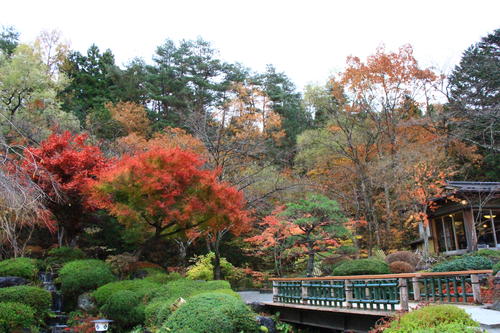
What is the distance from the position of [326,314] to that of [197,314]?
4.45 m

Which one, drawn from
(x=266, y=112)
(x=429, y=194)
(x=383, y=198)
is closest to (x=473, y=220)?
(x=429, y=194)

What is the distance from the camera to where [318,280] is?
1202 centimetres

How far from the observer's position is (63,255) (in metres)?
16.7

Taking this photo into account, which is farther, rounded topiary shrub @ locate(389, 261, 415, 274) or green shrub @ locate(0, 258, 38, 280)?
rounded topiary shrub @ locate(389, 261, 415, 274)

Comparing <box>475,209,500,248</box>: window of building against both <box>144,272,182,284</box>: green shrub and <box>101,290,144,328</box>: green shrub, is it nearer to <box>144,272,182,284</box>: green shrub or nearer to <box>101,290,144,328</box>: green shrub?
<box>144,272,182,284</box>: green shrub

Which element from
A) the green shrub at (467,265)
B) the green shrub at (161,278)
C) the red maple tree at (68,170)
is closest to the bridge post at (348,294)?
the green shrub at (467,265)

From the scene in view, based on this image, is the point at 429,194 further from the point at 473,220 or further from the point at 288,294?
the point at 288,294

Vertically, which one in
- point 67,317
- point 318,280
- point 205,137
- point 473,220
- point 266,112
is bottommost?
point 67,317

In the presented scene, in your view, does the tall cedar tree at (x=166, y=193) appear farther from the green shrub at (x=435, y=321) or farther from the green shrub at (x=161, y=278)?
the green shrub at (x=435, y=321)

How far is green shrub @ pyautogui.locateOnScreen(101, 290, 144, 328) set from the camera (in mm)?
11547

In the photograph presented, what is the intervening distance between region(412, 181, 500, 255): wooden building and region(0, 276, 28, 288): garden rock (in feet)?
57.7

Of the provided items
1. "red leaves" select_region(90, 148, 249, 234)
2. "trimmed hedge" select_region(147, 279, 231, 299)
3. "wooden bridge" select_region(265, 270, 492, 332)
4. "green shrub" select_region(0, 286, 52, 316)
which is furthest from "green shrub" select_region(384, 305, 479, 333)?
"green shrub" select_region(0, 286, 52, 316)

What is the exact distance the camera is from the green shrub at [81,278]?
44.6ft

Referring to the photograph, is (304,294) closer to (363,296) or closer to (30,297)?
(363,296)
